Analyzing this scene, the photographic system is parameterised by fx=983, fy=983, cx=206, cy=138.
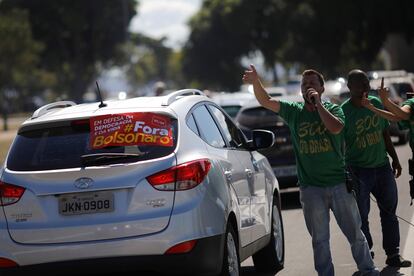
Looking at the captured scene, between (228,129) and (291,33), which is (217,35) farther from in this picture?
(228,129)

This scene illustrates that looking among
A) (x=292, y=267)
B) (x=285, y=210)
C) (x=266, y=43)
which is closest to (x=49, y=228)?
(x=292, y=267)

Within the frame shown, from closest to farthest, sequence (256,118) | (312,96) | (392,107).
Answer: (312,96)
(392,107)
(256,118)

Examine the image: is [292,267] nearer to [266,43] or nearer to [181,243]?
[181,243]

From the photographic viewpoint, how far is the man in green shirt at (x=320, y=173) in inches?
288

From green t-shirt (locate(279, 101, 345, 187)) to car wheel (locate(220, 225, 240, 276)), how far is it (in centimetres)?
72

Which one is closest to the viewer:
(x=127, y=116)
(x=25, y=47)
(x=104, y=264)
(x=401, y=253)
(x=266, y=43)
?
(x=104, y=264)

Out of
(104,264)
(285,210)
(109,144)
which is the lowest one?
(285,210)

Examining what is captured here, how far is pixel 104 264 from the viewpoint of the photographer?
6570 mm

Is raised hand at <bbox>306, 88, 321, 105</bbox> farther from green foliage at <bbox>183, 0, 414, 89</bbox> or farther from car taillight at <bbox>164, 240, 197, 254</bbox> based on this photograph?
green foliage at <bbox>183, 0, 414, 89</bbox>

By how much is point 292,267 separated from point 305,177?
198 centimetres

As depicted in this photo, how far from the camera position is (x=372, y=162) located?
877 centimetres

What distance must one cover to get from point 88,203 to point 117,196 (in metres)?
0.20

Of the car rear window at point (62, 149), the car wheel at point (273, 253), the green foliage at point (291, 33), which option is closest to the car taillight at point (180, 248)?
the car rear window at point (62, 149)

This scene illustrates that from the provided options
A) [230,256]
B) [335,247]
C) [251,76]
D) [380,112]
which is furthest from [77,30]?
[230,256]
